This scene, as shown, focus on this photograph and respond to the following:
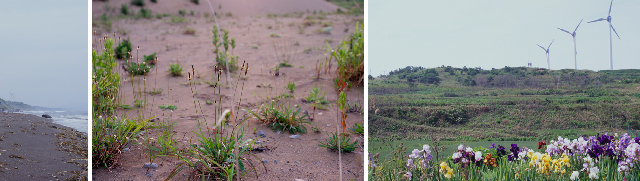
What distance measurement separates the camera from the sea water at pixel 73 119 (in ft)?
7.20

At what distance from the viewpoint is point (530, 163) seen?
236 centimetres

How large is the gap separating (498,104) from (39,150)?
3.30 m

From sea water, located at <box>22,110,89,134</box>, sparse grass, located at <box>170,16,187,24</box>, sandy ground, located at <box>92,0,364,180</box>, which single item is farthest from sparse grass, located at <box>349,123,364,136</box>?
sparse grass, located at <box>170,16,187,24</box>

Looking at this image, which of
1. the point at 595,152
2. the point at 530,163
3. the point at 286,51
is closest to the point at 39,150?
the point at 530,163

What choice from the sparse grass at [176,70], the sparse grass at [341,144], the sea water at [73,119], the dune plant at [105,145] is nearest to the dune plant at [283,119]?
the sparse grass at [341,144]

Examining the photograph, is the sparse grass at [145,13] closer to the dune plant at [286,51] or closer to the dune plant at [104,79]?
the dune plant at [286,51]

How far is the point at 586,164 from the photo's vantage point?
2.42 meters

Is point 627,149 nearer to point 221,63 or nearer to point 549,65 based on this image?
point 549,65

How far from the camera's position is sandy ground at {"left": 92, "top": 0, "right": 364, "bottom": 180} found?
246 cm

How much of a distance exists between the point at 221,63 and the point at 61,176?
2610 mm

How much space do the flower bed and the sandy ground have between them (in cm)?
35

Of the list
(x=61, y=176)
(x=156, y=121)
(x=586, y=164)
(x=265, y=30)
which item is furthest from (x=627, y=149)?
(x=265, y=30)

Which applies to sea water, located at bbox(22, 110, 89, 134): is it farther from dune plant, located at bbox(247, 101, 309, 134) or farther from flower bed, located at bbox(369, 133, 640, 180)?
flower bed, located at bbox(369, 133, 640, 180)

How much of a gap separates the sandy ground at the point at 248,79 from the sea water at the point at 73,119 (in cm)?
33
